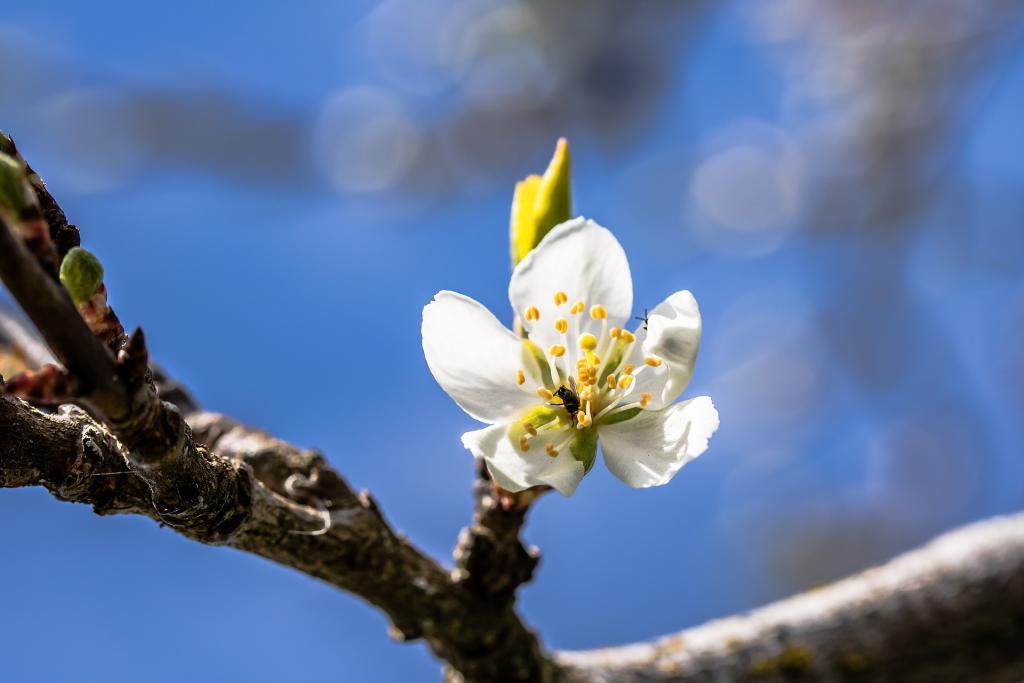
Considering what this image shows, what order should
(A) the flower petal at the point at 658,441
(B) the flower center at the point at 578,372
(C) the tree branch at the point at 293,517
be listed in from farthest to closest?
(B) the flower center at the point at 578,372 → (A) the flower petal at the point at 658,441 → (C) the tree branch at the point at 293,517

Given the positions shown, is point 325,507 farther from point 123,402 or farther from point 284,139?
point 284,139

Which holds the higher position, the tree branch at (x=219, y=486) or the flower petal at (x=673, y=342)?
the flower petal at (x=673, y=342)

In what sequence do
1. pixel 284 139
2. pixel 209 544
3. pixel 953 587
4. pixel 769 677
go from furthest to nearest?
→ pixel 284 139, pixel 953 587, pixel 769 677, pixel 209 544

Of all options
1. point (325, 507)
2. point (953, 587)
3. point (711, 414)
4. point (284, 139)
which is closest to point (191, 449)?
point (325, 507)

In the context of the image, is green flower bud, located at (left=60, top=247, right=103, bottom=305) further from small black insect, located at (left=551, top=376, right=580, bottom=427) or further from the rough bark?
small black insect, located at (left=551, top=376, right=580, bottom=427)

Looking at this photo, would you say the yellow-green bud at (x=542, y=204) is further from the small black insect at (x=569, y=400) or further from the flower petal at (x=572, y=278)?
the small black insect at (x=569, y=400)

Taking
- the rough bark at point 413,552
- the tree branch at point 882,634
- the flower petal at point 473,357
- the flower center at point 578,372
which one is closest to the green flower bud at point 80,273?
the rough bark at point 413,552

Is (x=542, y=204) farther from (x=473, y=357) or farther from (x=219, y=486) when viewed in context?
(x=219, y=486)

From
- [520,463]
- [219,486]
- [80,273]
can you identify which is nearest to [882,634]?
[520,463]
